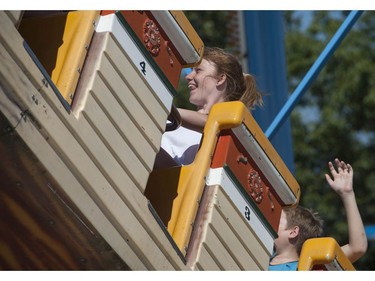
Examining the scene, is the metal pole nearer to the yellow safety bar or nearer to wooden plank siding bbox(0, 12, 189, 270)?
the yellow safety bar

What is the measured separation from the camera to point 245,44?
27.6 ft

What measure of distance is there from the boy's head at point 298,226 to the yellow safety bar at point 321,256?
516mm

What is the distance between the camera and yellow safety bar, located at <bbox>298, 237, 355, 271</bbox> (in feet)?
16.5

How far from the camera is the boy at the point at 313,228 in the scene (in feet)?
17.7

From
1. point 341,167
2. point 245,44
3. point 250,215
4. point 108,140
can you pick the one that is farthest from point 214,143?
point 245,44

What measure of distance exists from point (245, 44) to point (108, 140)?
→ 4340 mm

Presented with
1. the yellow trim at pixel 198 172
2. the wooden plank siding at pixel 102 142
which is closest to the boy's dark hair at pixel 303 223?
the yellow trim at pixel 198 172

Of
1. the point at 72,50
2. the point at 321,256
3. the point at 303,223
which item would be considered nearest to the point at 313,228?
the point at 303,223

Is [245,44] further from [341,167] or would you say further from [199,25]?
[199,25]

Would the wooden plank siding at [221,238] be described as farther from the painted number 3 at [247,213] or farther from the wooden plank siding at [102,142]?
the wooden plank siding at [102,142]

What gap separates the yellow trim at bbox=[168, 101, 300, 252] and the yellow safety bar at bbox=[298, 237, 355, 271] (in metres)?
0.59

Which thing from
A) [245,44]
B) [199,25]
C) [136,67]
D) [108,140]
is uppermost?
[199,25]

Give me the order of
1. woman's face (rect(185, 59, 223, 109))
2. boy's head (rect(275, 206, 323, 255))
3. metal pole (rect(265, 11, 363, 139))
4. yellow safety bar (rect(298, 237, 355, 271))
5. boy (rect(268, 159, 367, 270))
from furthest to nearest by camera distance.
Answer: metal pole (rect(265, 11, 363, 139)), boy's head (rect(275, 206, 323, 255)), boy (rect(268, 159, 367, 270)), woman's face (rect(185, 59, 223, 109)), yellow safety bar (rect(298, 237, 355, 271))

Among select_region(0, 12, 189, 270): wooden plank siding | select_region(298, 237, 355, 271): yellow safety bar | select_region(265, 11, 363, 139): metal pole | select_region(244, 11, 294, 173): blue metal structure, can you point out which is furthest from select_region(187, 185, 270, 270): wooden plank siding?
select_region(244, 11, 294, 173): blue metal structure
